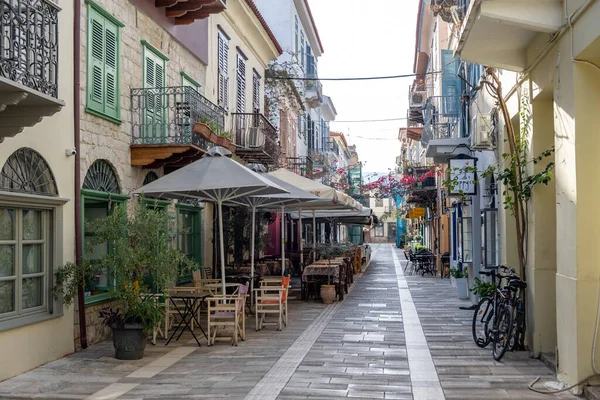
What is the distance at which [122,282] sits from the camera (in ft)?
29.1

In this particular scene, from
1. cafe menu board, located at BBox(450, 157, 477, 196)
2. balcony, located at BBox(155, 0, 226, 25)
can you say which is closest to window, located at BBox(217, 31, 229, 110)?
balcony, located at BBox(155, 0, 226, 25)

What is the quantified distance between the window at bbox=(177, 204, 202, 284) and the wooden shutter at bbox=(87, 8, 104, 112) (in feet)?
13.5

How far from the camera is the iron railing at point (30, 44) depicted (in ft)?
22.0

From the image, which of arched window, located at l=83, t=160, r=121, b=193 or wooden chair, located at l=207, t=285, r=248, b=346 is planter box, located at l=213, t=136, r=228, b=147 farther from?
wooden chair, located at l=207, t=285, r=248, b=346

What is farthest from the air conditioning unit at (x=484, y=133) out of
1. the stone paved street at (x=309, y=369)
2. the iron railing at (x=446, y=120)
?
the iron railing at (x=446, y=120)

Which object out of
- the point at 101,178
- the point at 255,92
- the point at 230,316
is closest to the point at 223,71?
the point at 255,92

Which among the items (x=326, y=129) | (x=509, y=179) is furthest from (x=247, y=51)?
(x=326, y=129)

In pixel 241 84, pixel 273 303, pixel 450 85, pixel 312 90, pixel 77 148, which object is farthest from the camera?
pixel 312 90

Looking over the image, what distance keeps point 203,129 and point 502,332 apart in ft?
21.3

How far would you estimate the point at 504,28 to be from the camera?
855 cm

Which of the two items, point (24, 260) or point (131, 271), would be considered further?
point (131, 271)

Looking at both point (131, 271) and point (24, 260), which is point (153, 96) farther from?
point (24, 260)

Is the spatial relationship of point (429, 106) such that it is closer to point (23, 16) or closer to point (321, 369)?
point (321, 369)

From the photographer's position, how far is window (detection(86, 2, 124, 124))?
10.0m
